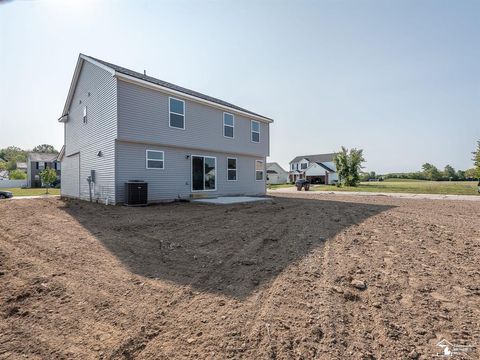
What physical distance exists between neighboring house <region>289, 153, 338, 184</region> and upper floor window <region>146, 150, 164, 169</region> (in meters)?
40.0

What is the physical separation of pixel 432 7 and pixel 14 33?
14.0 metres

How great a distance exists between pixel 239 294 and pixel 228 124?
13462mm

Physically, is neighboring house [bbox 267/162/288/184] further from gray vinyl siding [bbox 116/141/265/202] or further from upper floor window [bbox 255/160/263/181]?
gray vinyl siding [bbox 116/141/265/202]

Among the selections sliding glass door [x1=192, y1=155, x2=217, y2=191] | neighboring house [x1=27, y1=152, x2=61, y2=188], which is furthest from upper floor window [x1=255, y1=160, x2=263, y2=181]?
neighboring house [x1=27, y1=152, x2=61, y2=188]

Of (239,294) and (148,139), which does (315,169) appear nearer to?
(148,139)

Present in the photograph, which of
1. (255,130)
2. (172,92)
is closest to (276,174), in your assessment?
(255,130)

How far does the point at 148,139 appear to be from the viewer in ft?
37.1

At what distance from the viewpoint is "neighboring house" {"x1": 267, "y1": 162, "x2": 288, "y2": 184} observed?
58.6m

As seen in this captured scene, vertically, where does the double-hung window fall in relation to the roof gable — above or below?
below

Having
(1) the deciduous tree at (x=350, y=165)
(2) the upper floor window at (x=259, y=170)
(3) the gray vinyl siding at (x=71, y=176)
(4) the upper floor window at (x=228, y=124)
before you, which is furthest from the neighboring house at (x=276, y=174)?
(3) the gray vinyl siding at (x=71, y=176)

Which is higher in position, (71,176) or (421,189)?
(71,176)

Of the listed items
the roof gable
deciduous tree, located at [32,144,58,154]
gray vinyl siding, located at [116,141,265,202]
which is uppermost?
deciduous tree, located at [32,144,58,154]

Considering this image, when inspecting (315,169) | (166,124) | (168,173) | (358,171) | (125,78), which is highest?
(125,78)

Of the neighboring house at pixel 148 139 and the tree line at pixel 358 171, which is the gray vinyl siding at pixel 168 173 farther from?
the tree line at pixel 358 171
